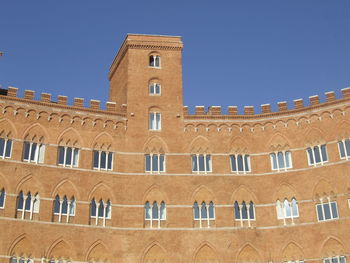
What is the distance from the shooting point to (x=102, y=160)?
149 feet

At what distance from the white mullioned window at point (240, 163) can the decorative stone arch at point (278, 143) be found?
2225mm

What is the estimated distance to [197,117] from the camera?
48.2 m

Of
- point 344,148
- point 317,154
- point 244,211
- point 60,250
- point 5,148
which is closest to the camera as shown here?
point 60,250

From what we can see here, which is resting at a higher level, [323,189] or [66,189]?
[66,189]

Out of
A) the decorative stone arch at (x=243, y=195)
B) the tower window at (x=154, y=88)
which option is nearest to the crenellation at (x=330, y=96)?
the decorative stone arch at (x=243, y=195)

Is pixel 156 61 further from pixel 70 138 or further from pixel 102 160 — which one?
pixel 70 138

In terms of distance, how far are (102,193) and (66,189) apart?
9.51ft

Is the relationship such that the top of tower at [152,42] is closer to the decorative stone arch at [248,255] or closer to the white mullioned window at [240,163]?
the white mullioned window at [240,163]

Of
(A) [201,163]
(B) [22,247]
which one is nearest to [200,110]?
(A) [201,163]

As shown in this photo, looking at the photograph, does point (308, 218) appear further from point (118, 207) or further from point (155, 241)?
point (118, 207)

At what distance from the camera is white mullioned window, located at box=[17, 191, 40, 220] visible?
41219 millimetres

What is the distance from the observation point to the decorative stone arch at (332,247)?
137ft

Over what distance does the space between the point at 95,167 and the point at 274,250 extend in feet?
52.1

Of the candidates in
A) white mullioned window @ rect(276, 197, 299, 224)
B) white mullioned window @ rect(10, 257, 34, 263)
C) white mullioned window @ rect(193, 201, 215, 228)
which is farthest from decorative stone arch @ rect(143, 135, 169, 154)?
white mullioned window @ rect(10, 257, 34, 263)
